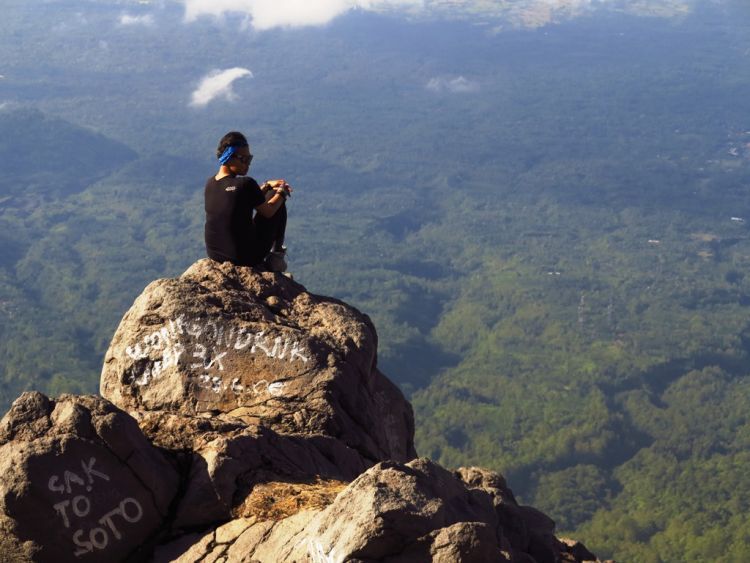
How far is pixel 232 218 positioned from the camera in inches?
716

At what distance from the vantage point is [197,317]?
55.4 feet

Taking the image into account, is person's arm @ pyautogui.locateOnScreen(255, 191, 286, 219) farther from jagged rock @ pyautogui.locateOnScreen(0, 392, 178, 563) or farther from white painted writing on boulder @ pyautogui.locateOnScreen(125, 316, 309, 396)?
jagged rock @ pyautogui.locateOnScreen(0, 392, 178, 563)

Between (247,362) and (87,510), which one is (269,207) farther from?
(87,510)

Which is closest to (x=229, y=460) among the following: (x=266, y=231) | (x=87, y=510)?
(x=87, y=510)

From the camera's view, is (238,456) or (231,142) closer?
(238,456)

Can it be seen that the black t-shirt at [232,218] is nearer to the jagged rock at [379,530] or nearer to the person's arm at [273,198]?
the person's arm at [273,198]

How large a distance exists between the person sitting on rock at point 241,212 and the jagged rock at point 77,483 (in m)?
5.54

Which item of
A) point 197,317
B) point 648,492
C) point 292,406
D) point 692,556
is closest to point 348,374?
point 292,406

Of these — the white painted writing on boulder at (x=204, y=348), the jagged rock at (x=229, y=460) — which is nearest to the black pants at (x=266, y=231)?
the white painted writing on boulder at (x=204, y=348)

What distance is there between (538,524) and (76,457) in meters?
8.42

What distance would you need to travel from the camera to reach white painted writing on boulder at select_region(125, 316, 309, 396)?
16438 millimetres

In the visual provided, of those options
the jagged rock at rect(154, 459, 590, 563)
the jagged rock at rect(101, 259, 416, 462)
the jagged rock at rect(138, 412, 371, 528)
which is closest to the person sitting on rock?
the jagged rock at rect(101, 259, 416, 462)

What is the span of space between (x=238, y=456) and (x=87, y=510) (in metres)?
1.90

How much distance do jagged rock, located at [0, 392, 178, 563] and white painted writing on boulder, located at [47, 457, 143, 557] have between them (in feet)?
0.04
